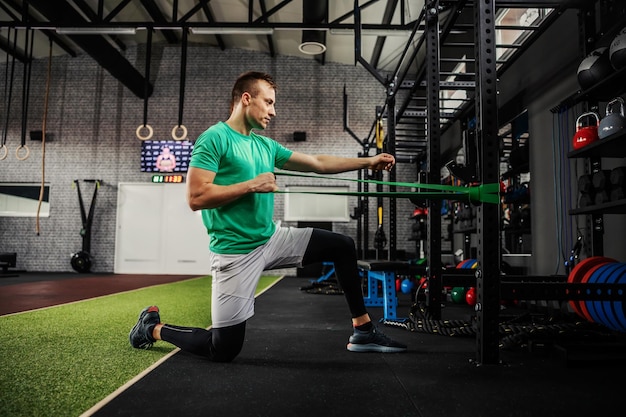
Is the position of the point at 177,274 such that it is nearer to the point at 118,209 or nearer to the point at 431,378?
the point at 118,209

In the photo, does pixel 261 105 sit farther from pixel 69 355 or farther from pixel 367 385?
pixel 69 355

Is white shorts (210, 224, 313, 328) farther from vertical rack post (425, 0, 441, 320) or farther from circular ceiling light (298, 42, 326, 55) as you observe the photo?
circular ceiling light (298, 42, 326, 55)

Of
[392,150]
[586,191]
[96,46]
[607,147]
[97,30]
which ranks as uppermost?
[96,46]

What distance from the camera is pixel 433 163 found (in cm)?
303

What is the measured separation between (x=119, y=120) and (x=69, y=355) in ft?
29.6

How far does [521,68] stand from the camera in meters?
4.86

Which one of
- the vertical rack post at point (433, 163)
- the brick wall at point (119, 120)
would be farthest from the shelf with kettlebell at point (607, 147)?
the brick wall at point (119, 120)

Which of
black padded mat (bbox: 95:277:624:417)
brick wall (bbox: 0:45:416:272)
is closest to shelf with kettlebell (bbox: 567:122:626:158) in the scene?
black padded mat (bbox: 95:277:624:417)

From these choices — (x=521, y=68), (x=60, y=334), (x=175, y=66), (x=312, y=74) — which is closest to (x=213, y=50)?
(x=175, y=66)

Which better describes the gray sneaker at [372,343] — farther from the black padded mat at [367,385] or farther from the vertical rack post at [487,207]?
the vertical rack post at [487,207]

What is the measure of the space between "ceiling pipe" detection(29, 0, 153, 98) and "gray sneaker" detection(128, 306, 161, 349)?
577cm

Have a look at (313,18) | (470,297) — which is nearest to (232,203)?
(470,297)

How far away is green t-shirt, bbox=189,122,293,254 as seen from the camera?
1922 mm

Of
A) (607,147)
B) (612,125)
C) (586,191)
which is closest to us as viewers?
(612,125)
